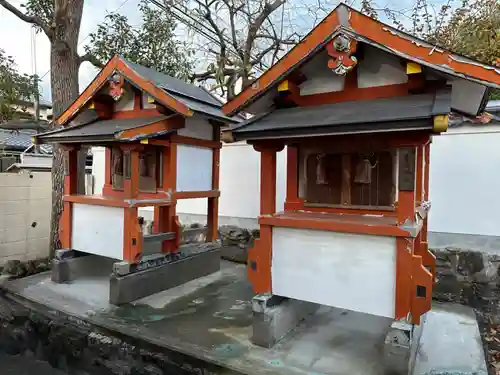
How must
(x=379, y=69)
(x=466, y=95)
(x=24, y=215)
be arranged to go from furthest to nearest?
1. (x=24, y=215)
2. (x=466, y=95)
3. (x=379, y=69)

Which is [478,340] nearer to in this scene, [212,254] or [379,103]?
[379,103]

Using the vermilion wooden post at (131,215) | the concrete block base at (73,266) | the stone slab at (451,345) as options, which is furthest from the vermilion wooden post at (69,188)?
the stone slab at (451,345)

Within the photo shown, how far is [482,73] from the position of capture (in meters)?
3.61

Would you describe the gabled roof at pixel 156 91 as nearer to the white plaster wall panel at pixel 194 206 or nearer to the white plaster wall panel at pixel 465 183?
the white plaster wall panel at pixel 194 206

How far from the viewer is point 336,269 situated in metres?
4.42

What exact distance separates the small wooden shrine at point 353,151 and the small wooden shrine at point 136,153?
189 centimetres

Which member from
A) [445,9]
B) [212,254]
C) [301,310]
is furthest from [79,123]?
[445,9]

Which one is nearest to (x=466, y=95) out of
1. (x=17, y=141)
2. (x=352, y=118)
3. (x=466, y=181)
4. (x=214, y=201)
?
(x=352, y=118)

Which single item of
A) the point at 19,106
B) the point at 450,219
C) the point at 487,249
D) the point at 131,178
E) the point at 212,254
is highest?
the point at 19,106

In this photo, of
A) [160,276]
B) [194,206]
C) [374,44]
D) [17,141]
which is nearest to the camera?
[374,44]

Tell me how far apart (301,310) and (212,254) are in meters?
3.18

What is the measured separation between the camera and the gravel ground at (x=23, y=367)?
15.3 ft

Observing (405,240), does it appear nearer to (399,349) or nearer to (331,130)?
(399,349)

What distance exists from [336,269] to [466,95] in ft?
9.25
